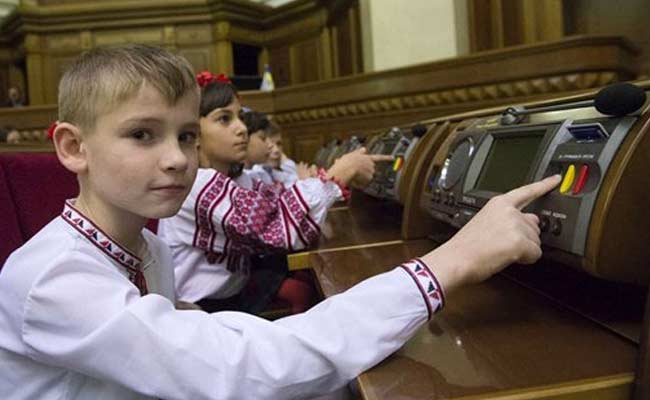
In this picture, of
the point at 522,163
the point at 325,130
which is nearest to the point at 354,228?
the point at 522,163

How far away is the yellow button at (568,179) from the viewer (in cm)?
62

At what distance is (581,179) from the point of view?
606mm

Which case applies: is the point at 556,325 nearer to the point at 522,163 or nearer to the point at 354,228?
the point at 522,163

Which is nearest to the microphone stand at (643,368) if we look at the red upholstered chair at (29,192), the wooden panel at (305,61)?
the red upholstered chair at (29,192)

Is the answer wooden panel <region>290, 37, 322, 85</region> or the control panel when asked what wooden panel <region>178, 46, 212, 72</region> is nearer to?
wooden panel <region>290, 37, 322, 85</region>

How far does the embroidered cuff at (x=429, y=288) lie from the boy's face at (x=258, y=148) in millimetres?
2097

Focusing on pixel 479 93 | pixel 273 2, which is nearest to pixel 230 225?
A: pixel 479 93

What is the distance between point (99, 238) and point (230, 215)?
553 millimetres

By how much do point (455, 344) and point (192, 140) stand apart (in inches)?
16.8

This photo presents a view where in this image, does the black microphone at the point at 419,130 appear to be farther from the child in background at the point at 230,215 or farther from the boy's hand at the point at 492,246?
the boy's hand at the point at 492,246

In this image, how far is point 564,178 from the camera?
0.63 meters

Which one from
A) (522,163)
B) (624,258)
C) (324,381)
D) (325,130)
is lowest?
(324,381)

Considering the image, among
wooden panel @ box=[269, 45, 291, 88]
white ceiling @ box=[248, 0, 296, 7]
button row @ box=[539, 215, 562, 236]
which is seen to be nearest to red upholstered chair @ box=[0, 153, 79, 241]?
button row @ box=[539, 215, 562, 236]

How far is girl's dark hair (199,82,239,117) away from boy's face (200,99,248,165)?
1 cm
